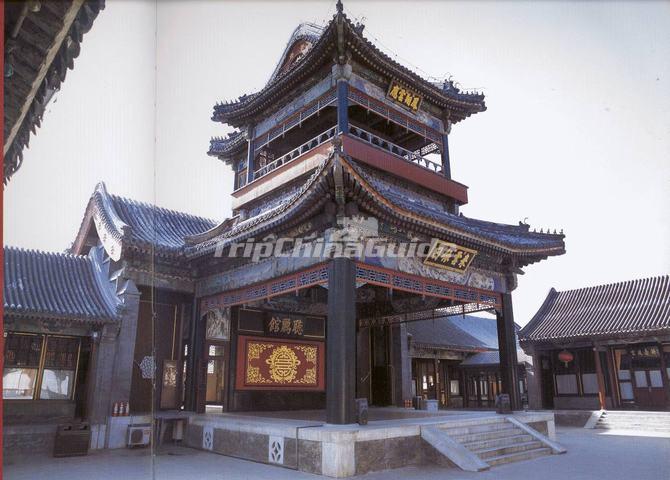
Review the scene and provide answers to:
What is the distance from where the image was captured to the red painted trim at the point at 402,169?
1286 centimetres

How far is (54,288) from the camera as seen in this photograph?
1319 centimetres

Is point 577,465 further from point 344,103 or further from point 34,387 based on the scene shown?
point 34,387

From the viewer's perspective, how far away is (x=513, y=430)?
11734mm

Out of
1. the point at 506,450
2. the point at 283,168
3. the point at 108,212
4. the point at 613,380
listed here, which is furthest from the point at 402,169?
the point at 613,380

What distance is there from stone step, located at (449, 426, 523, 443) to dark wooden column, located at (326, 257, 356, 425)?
274 centimetres

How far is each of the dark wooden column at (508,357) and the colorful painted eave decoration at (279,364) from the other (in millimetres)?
5722

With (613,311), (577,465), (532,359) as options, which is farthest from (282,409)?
(613,311)

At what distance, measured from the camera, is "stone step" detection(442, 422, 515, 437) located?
10539mm

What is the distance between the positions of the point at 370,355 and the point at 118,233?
31.3 feet

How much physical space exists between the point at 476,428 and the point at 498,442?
54cm

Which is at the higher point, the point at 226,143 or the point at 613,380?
the point at 226,143

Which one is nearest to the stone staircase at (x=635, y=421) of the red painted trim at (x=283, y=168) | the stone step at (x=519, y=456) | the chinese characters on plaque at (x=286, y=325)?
the stone step at (x=519, y=456)

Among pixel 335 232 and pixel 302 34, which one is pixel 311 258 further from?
pixel 302 34

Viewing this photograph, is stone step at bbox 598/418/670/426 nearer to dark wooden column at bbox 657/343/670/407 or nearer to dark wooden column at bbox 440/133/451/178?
dark wooden column at bbox 657/343/670/407
